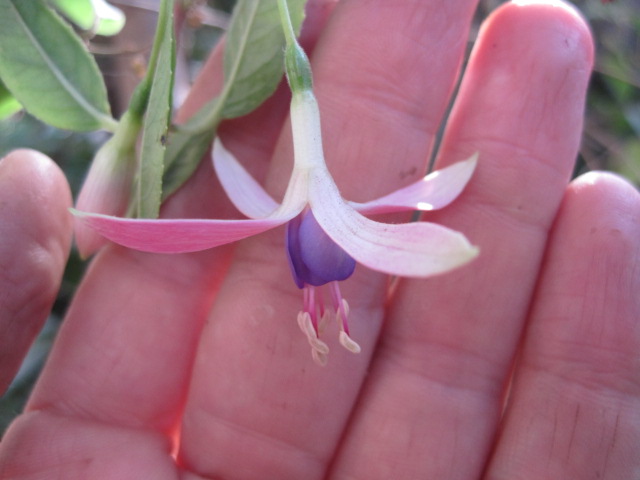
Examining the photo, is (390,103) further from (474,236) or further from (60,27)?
(60,27)

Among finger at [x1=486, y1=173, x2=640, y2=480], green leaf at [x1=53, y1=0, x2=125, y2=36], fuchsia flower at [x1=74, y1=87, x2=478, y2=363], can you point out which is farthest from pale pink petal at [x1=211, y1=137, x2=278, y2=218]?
finger at [x1=486, y1=173, x2=640, y2=480]

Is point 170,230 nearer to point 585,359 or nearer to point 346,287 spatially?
point 346,287

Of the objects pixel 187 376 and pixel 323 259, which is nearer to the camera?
pixel 323 259

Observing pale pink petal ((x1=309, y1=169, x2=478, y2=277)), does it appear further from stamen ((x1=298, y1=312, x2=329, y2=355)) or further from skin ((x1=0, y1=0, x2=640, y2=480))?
skin ((x1=0, y1=0, x2=640, y2=480))

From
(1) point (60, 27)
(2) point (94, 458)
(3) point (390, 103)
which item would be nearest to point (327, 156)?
(3) point (390, 103)

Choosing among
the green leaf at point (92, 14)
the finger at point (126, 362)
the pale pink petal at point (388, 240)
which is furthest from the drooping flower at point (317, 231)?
the green leaf at point (92, 14)

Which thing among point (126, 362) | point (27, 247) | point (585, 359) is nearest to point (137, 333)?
point (126, 362)
